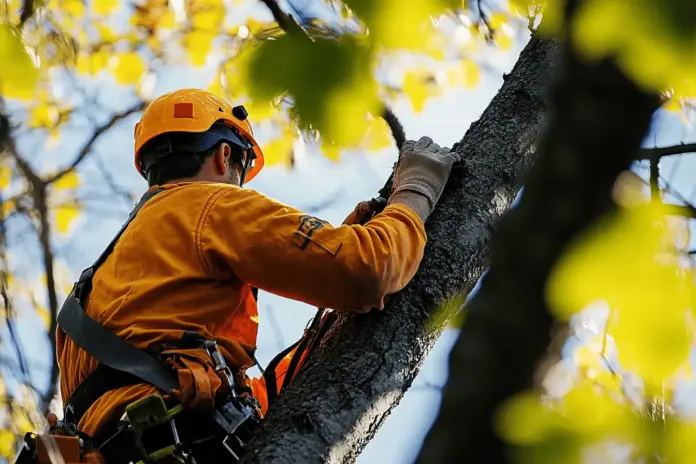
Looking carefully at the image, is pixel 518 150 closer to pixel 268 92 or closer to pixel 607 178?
pixel 268 92

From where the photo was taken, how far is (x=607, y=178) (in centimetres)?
84

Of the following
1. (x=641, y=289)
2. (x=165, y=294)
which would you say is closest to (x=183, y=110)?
(x=165, y=294)

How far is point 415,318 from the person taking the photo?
219 centimetres

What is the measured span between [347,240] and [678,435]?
1073 mm

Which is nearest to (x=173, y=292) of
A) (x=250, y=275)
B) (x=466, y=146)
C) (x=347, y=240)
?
(x=250, y=275)

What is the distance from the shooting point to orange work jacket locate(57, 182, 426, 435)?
2.24 metres

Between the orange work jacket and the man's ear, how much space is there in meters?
0.36

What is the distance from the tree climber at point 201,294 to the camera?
2.19 meters

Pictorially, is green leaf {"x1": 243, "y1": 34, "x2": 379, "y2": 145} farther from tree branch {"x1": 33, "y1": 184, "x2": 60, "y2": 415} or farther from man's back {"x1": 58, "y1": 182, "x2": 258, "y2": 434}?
man's back {"x1": 58, "y1": 182, "x2": 258, "y2": 434}

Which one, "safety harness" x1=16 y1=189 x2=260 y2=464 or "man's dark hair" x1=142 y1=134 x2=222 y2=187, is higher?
"man's dark hair" x1=142 y1=134 x2=222 y2=187

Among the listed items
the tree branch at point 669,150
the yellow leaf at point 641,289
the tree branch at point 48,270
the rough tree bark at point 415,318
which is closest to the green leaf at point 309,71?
the tree branch at point 48,270

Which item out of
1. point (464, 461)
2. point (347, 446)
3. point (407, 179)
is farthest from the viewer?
point (407, 179)

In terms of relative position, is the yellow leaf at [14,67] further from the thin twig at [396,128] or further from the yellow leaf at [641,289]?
the thin twig at [396,128]

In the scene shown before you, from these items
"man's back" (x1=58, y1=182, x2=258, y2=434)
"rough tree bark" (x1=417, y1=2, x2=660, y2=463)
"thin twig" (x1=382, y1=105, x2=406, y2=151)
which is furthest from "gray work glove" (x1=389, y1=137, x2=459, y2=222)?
"rough tree bark" (x1=417, y1=2, x2=660, y2=463)
